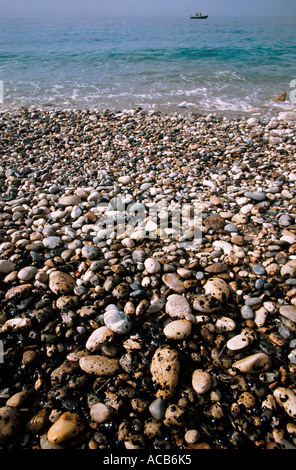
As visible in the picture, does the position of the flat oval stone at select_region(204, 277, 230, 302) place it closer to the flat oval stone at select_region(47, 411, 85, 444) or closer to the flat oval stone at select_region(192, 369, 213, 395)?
the flat oval stone at select_region(192, 369, 213, 395)

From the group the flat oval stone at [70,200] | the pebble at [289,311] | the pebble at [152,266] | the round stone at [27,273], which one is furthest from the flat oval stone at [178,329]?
the flat oval stone at [70,200]

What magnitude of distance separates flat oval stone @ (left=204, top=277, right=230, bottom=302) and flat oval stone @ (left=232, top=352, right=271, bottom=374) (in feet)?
1.70

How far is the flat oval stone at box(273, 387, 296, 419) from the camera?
4.73 ft

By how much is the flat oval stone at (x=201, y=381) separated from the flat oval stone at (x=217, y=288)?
0.63 m

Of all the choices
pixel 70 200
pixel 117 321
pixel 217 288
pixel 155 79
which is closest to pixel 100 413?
pixel 117 321

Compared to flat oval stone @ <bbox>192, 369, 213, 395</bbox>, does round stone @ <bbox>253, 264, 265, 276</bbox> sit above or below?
above

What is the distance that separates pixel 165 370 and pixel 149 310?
0.53 meters

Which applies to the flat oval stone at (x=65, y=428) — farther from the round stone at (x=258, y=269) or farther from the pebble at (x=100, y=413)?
the round stone at (x=258, y=269)

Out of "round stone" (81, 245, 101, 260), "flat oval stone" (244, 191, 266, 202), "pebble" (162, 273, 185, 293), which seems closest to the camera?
"pebble" (162, 273, 185, 293)

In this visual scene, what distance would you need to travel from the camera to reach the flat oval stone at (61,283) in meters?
2.28

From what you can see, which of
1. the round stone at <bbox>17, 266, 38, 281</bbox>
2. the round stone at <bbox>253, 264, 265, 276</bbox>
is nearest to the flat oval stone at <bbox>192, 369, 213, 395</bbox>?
the round stone at <bbox>253, 264, 265, 276</bbox>

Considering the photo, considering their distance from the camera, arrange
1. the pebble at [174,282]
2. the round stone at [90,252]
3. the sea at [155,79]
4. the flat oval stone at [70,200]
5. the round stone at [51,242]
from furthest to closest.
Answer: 1. the sea at [155,79]
2. the flat oval stone at [70,200]
3. the round stone at [51,242]
4. the round stone at [90,252]
5. the pebble at [174,282]

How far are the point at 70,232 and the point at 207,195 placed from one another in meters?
1.91

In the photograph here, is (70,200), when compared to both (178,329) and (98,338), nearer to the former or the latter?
(98,338)
